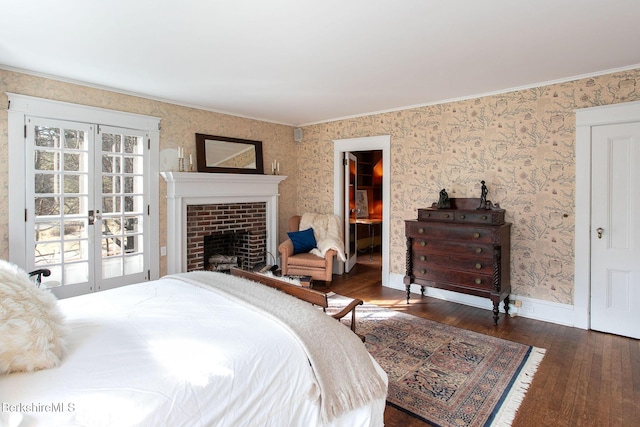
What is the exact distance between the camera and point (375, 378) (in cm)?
164

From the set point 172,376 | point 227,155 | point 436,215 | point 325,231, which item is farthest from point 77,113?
point 436,215

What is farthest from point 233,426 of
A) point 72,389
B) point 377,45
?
point 377,45

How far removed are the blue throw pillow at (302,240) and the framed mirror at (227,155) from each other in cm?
113

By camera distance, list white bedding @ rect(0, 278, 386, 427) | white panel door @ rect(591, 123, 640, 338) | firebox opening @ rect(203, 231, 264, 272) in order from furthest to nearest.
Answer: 1. firebox opening @ rect(203, 231, 264, 272)
2. white panel door @ rect(591, 123, 640, 338)
3. white bedding @ rect(0, 278, 386, 427)

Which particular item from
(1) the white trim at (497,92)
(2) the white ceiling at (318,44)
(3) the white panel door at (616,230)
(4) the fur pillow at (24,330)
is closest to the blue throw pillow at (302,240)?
(1) the white trim at (497,92)

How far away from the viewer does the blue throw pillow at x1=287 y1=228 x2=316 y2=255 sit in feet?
16.4

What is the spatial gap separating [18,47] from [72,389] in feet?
9.63

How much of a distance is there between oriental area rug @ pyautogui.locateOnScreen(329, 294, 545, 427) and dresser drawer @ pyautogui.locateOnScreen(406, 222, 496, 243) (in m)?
0.93

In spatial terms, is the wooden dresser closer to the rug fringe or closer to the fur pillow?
the rug fringe

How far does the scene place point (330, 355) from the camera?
5.14ft

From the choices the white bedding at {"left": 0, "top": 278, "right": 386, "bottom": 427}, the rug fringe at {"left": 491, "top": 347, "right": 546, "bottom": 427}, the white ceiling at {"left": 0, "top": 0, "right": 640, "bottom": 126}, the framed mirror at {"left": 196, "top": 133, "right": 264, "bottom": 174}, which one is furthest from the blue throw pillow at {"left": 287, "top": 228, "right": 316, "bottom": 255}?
the white bedding at {"left": 0, "top": 278, "right": 386, "bottom": 427}

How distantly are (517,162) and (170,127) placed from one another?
4087 mm

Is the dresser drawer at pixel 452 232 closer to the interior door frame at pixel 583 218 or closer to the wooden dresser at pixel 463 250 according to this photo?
the wooden dresser at pixel 463 250

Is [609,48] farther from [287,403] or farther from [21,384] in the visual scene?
[21,384]
